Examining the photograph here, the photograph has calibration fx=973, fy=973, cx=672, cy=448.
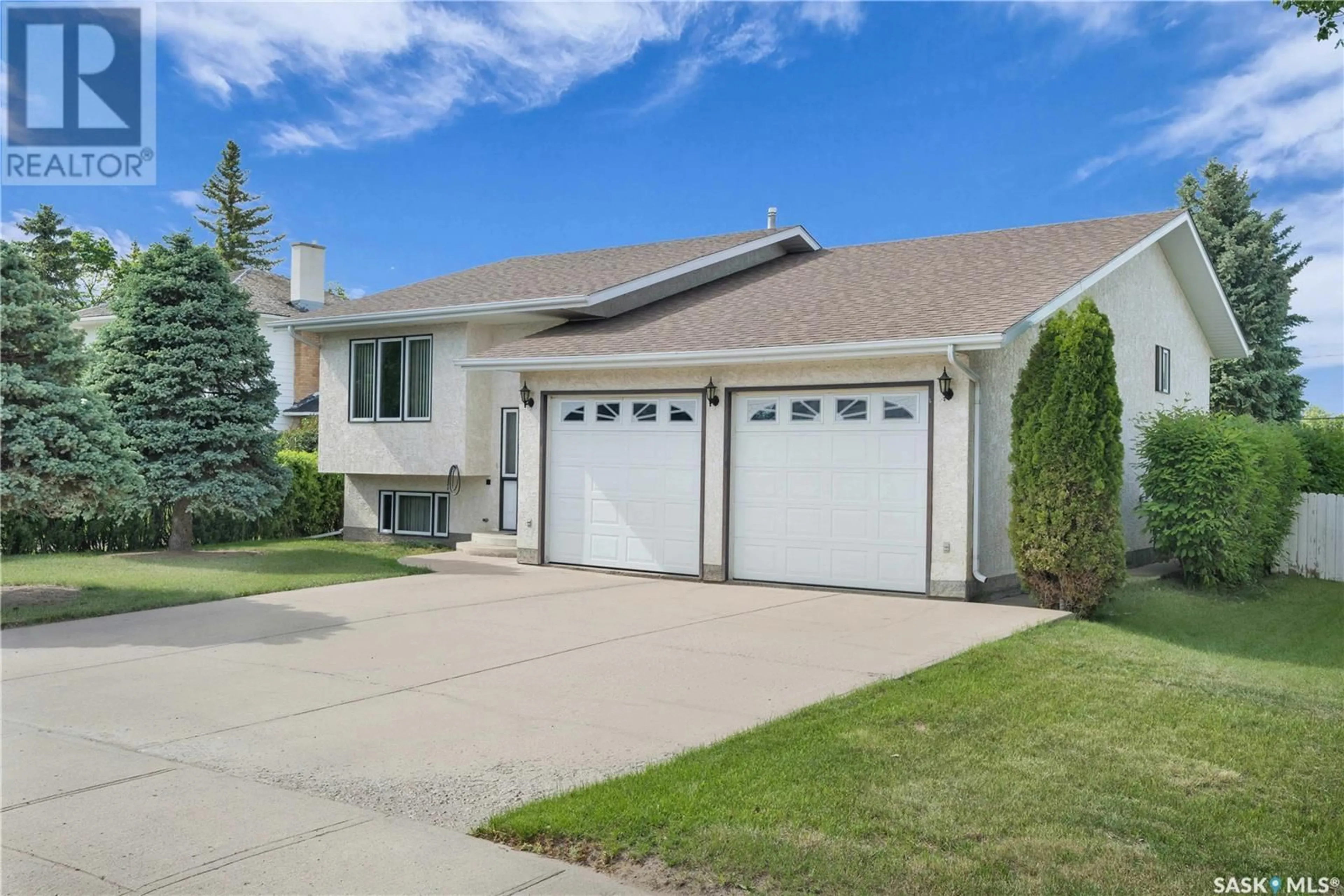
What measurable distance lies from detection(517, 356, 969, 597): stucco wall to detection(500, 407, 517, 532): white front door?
209 cm

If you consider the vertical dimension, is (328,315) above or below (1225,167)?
below

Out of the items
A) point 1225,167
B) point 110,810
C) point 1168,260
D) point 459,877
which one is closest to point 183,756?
point 110,810

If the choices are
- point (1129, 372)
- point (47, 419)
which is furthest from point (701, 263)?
point (47, 419)

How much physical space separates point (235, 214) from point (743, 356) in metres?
47.0

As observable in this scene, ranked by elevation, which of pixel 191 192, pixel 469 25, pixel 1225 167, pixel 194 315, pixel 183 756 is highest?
pixel 191 192

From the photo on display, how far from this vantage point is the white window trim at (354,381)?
A: 17922mm

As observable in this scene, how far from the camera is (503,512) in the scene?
17.0 m

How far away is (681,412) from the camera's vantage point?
1330 cm

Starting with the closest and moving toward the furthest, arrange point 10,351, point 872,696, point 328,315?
point 872,696 → point 10,351 → point 328,315

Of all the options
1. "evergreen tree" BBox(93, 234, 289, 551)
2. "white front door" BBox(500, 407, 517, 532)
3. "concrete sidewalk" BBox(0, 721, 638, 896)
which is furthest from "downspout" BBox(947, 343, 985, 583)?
"evergreen tree" BBox(93, 234, 289, 551)

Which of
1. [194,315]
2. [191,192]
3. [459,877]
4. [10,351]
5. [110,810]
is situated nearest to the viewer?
[459,877]

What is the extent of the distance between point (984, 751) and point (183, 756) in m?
4.52

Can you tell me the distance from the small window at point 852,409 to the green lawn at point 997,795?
4826 millimetres

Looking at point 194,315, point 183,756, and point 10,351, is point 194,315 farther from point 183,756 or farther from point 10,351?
point 183,756
